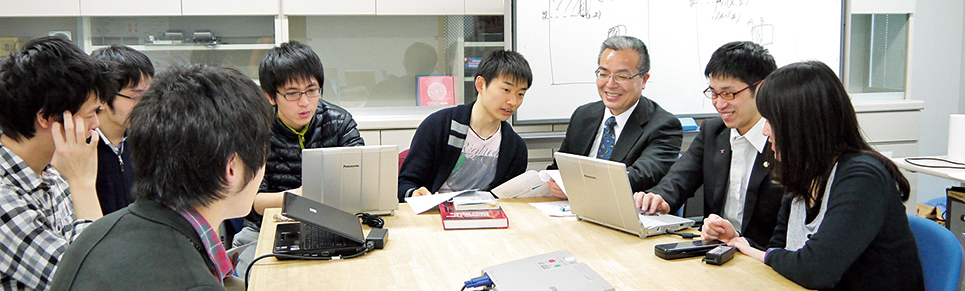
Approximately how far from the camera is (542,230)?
1877mm

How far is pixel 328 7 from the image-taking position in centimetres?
379

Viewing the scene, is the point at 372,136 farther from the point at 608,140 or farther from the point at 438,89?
the point at 608,140

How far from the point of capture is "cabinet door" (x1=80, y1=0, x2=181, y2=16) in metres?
3.59

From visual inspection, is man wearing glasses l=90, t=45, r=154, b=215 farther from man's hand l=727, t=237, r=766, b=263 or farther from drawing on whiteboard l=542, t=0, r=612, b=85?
drawing on whiteboard l=542, t=0, r=612, b=85

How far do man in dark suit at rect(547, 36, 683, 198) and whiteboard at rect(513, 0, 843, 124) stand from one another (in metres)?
0.96

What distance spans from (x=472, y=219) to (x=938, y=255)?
1153 mm

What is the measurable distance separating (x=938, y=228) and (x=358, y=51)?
3.42 metres

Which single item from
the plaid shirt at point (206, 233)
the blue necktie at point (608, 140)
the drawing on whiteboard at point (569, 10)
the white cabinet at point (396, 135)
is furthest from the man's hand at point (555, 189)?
the white cabinet at point (396, 135)

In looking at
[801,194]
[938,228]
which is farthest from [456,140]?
[938,228]

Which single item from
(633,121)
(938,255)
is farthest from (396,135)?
(938,255)

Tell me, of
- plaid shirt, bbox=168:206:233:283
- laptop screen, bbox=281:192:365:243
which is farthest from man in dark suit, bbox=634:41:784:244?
plaid shirt, bbox=168:206:233:283

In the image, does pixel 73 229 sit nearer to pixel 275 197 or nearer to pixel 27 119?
pixel 27 119

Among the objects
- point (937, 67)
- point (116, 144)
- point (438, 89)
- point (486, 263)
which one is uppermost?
point (937, 67)

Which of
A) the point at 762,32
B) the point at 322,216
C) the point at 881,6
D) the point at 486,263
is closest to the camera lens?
the point at 486,263
